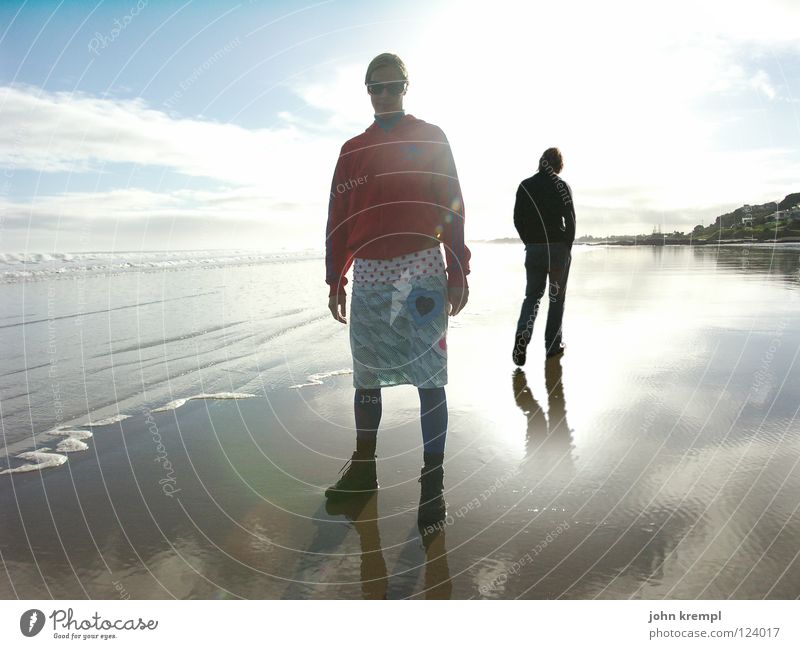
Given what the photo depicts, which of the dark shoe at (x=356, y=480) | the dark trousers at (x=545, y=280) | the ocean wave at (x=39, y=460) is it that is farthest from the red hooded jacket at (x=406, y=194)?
the dark trousers at (x=545, y=280)

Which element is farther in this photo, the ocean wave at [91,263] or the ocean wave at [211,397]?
the ocean wave at [91,263]

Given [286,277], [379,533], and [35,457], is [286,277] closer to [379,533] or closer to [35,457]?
[35,457]

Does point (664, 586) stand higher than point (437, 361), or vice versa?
point (437, 361)

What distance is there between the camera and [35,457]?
3.68 m

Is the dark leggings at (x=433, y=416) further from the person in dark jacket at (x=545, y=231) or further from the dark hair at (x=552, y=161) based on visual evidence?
the dark hair at (x=552, y=161)

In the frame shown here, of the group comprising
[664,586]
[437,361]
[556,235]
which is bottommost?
[664,586]

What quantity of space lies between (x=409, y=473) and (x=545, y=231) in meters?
3.69

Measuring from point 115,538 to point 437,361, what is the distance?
1.69 m

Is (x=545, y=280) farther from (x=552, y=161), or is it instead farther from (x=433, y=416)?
(x=433, y=416)

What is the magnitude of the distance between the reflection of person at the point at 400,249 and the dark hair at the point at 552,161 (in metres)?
3.53

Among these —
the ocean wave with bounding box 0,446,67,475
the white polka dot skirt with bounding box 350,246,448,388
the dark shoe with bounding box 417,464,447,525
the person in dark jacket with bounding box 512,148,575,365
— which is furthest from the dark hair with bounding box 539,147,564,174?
the ocean wave with bounding box 0,446,67,475

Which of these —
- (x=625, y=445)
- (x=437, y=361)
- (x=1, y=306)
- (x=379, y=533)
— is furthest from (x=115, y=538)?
(x=1, y=306)

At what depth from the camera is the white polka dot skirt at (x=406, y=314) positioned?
3145 mm

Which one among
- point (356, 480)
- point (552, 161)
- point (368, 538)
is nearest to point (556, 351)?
point (552, 161)
